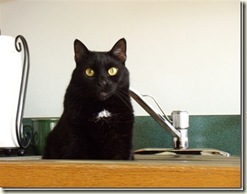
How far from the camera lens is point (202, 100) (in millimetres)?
1188

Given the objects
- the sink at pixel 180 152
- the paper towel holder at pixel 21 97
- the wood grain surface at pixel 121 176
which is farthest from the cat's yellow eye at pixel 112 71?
the sink at pixel 180 152

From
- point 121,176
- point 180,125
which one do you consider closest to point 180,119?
point 180,125

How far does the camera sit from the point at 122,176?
56 cm

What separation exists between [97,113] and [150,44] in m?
0.58

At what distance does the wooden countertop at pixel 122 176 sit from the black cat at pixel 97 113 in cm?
10

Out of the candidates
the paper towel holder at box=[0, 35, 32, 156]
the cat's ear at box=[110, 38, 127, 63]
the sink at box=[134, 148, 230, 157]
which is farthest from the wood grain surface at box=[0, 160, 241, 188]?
the sink at box=[134, 148, 230, 157]

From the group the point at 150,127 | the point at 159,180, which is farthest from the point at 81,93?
the point at 150,127

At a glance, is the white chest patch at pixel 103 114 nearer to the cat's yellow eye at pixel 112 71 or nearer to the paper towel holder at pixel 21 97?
the cat's yellow eye at pixel 112 71

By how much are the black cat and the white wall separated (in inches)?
19.9

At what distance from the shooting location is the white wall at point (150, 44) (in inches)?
46.8

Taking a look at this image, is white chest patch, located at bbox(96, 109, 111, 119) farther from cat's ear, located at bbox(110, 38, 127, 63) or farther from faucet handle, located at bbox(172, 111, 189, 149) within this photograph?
faucet handle, located at bbox(172, 111, 189, 149)

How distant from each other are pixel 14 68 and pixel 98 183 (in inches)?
18.0

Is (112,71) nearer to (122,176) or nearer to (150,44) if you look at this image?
(122,176)

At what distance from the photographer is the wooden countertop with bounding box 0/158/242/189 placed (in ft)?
1.80
